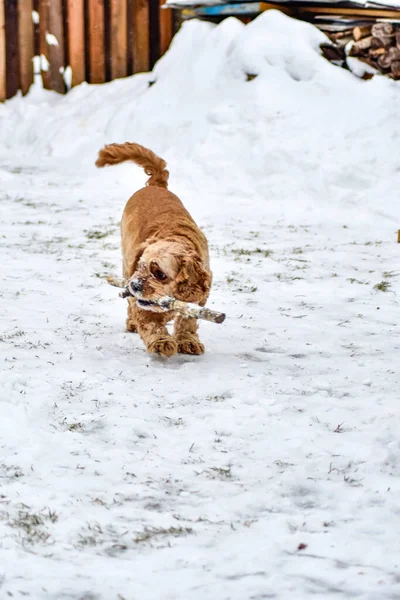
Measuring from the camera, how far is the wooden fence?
11.3m

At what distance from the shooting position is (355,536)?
2.15 meters

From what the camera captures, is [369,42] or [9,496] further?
[369,42]

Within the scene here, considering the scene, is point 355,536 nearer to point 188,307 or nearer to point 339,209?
point 188,307

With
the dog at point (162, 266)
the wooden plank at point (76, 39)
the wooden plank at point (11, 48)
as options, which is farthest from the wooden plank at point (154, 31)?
the dog at point (162, 266)

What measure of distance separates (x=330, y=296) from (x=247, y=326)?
2.84ft

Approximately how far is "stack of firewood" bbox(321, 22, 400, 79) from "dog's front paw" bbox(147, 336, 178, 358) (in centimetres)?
694

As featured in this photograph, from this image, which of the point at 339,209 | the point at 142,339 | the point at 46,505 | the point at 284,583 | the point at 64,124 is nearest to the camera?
the point at 284,583

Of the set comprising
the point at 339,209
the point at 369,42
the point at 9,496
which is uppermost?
the point at 369,42

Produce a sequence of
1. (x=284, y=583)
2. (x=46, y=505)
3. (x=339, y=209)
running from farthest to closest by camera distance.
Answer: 1. (x=339, y=209)
2. (x=46, y=505)
3. (x=284, y=583)

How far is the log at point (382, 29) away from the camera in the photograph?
9.45 metres

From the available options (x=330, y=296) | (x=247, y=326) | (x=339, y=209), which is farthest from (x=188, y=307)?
(x=339, y=209)

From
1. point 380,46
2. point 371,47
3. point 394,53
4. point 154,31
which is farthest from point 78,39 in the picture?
point 394,53

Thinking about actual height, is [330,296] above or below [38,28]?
below

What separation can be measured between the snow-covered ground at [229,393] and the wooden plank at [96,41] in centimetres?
336
